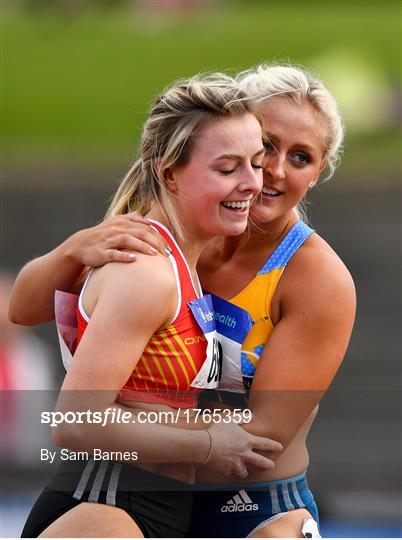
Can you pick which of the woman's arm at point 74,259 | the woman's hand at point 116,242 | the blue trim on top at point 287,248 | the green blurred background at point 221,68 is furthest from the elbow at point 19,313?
the green blurred background at point 221,68

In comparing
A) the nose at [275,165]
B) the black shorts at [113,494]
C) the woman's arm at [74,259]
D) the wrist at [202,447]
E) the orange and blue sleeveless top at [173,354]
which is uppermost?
the nose at [275,165]

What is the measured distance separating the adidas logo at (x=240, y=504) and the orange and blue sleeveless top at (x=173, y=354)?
1.21 feet

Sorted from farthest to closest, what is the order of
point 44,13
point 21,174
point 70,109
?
1. point 44,13
2. point 70,109
3. point 21,174

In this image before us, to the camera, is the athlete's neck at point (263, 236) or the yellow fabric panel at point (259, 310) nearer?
the yellow fabric panel at point (259, 310)

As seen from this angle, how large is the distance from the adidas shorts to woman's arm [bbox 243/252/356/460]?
12 centimetres

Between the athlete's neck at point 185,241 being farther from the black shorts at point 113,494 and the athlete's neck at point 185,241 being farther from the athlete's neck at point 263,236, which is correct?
the black shorts at point 113,494

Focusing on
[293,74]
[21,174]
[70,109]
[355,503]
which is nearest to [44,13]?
[70,109]

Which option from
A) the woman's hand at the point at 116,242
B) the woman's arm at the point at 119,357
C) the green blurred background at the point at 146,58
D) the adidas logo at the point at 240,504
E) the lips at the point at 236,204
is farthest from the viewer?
the green blurred background at the point at 146,58

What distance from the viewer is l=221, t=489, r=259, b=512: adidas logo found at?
117 inches

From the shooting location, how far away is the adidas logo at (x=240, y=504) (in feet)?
9.79

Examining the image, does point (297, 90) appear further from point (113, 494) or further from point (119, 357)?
point (113, 494)

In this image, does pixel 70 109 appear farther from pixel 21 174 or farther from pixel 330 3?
pixel 330 3

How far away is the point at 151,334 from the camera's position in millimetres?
2590

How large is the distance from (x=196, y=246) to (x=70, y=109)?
1539cm
